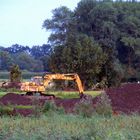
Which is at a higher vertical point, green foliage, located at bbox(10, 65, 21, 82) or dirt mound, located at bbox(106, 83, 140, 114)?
green foliage, located at bbox(10, 65, 21, 82)

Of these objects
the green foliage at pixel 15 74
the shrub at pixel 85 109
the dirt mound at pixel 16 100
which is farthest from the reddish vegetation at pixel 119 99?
the green foliage at pixel 15 74

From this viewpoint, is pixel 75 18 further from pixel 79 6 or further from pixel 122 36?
pixel 122 36

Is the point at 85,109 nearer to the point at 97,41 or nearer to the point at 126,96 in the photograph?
the point at 126,96

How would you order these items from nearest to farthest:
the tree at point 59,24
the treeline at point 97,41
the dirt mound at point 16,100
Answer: the dirt mound at point 16,100 → the treeline at point 97,41 → the tree at point 59,24

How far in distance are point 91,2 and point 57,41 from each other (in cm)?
709

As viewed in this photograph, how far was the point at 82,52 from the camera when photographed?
200 ft

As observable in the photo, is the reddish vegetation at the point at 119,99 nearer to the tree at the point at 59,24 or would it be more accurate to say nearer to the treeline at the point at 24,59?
the tree at the point at 59,24

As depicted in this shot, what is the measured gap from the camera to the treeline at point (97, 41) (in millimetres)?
60875

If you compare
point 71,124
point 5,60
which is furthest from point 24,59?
point 71,124

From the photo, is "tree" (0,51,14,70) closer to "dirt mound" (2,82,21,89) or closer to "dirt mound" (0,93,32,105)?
"dirt mound" (2,82,21,89)

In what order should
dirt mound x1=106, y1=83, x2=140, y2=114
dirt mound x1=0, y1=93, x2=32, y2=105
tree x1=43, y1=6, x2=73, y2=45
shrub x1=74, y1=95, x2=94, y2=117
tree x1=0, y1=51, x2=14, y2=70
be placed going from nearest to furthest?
shrub x1=74, y1=95, x2=94, y2=117
dirt mound x1=106, y1=83, x2=140, y2=114
dirt mound x1=0, y1=93, x2=32, y2=105
tree x1=43, y1=6, x2=73, y2=45
tree x1=0, y1=51, x2=14, y2=70

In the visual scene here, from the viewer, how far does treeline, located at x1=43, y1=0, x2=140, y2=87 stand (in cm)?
6088

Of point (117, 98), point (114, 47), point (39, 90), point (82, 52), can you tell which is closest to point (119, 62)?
point (114, 47)

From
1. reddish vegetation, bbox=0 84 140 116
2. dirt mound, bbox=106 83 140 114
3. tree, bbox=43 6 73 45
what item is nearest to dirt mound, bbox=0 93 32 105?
reddish vegetation, bbox=0 84 140 116
